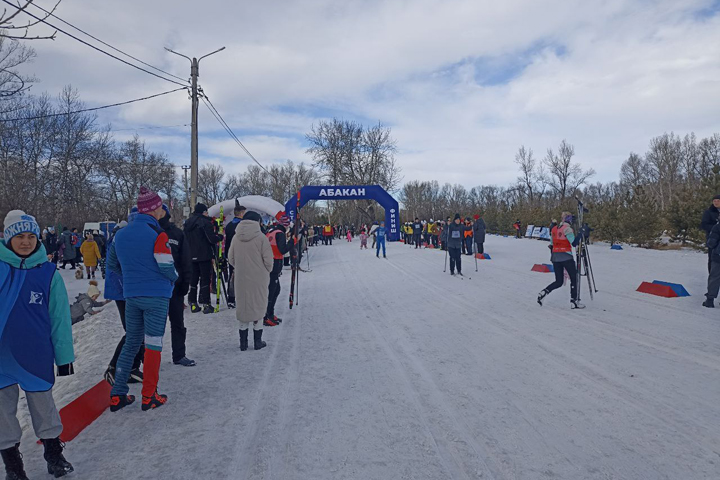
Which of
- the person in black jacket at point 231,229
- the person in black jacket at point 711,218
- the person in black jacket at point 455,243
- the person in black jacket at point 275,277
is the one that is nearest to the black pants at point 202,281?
the person in black jacket at point 231,229

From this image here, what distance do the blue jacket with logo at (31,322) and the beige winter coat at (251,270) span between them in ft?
9.38

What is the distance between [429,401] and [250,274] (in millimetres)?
2943

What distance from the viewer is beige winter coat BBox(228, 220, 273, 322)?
5969 millimetres

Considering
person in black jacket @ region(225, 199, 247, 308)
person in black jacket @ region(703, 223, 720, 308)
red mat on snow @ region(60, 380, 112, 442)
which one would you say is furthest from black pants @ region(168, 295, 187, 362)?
person in black jacket @ region(703, 223, 720, 308)

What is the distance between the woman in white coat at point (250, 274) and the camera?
5.97m

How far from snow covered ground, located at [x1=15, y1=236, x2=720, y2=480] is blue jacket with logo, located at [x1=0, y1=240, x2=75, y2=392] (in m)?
0.80

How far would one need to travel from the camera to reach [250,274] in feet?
19.7

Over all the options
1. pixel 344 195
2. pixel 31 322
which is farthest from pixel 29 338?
pixel 344 195

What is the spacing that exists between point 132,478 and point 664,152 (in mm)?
80372

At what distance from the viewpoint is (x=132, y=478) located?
3023 mm

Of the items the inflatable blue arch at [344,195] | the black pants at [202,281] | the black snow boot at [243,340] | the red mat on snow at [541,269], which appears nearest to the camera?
the black snow boot at [243,340]

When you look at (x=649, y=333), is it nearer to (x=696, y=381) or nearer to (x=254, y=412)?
(x=696, y=381)

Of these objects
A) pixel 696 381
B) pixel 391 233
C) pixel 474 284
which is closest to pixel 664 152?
pixel 391 233

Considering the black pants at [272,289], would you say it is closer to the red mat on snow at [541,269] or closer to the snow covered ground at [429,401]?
the snow covered ground at [429,401]
